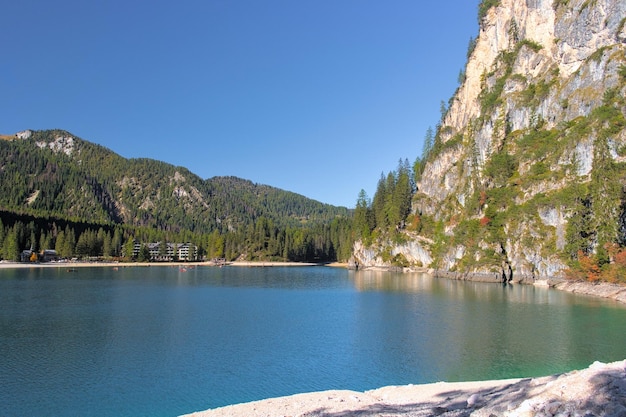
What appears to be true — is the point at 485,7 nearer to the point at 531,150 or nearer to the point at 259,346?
the point at 531,150

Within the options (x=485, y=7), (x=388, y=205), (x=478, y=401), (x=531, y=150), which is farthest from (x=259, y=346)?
(x=485, y=7)

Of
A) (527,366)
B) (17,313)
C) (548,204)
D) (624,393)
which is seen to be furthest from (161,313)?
(548,204)

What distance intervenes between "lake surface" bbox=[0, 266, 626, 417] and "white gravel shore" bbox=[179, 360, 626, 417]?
13.2 ft

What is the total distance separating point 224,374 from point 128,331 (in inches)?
698

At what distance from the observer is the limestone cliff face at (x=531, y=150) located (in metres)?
85.9

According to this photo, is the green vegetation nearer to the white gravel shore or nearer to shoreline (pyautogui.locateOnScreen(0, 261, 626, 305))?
shoreline (pyautogui.locateOnScreen(0, 261, 626, 305))

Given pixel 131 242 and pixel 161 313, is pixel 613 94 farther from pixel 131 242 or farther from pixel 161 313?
pixel 131 242

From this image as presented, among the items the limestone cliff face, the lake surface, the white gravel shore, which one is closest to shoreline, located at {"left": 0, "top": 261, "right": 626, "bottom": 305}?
the limestone cliff face

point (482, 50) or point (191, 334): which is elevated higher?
point (482, 50)

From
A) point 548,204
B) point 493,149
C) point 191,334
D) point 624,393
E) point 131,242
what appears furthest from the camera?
point 131,242

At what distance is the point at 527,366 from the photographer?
104ft

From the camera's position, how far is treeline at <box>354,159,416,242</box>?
148000 mm

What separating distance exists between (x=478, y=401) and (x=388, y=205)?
138 meters

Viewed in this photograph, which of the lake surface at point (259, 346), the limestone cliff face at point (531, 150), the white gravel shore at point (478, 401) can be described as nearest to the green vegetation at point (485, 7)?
the limestone cliff face at point (531, 150)
